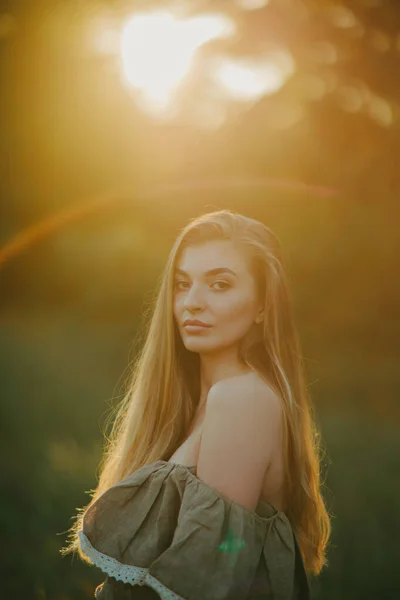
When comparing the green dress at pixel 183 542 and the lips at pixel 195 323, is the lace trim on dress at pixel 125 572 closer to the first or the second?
the green dress at pixel 183 542

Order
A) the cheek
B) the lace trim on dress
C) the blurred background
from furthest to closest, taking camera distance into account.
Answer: the blurred background, the cheek, the lace trim on dress

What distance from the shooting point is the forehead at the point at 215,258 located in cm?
139

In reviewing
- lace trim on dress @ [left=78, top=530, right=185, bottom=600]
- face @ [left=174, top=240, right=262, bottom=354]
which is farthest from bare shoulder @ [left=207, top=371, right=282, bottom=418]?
lace trim on dress @ [left=78, top=530, right=185, bottom=600]

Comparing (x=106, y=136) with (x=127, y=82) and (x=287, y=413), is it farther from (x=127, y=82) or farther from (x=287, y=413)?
(x=287, y=413)

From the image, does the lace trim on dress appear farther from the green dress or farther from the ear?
the ear

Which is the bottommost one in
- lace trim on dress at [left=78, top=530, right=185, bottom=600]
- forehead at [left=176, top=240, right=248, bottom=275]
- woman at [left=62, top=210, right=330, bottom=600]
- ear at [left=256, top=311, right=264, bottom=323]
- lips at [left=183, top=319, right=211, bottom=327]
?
lace trim on dress at [left=78, top=530, right=185, bottom=600]

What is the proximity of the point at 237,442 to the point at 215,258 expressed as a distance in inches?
14.8

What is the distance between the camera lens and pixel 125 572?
1232mm

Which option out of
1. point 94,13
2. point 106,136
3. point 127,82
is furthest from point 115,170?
point 94,13

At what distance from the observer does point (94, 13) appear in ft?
7.52

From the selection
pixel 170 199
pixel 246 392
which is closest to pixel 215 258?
pixel 246 392

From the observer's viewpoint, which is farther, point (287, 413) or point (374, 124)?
point (374, 124)

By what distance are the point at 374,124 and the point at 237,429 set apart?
1580 millimetres

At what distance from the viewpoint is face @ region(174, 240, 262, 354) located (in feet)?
4.53
